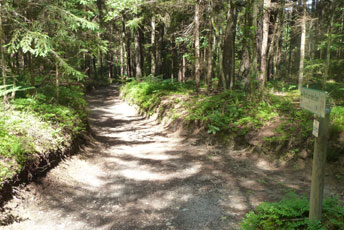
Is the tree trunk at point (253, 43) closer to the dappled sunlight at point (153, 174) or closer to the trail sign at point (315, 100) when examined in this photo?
the dappled sunlight at point (153, 174)

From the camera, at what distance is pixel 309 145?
6234 mm

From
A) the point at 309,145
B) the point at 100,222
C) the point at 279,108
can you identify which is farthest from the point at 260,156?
the point at 100,222

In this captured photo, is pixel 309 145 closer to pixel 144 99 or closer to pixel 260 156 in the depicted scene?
pixel 260 156

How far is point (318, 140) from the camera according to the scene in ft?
9.43

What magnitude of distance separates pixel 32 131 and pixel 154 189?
327 centimetres

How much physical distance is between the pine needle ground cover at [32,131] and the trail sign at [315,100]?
5.06 metres

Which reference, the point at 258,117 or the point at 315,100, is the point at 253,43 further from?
the point at 315,100

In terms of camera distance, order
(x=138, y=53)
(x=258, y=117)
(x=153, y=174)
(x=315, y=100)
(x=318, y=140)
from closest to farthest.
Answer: (x=315, y=100), (x=318, y=140), (x=153, y=174), (x=258, y=117), (x=138, y=53)

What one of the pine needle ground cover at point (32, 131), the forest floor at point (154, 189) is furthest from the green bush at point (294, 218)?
the pine needle ground cover at point (32, 131)

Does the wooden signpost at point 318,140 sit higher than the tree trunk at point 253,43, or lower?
lower

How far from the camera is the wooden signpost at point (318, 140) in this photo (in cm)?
274

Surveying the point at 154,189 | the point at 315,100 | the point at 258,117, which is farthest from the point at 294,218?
the point at 258,117

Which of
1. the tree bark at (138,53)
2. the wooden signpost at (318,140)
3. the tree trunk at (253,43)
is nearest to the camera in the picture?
the wooden signpost at (318,140)

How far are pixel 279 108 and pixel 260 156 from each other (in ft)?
7.71
